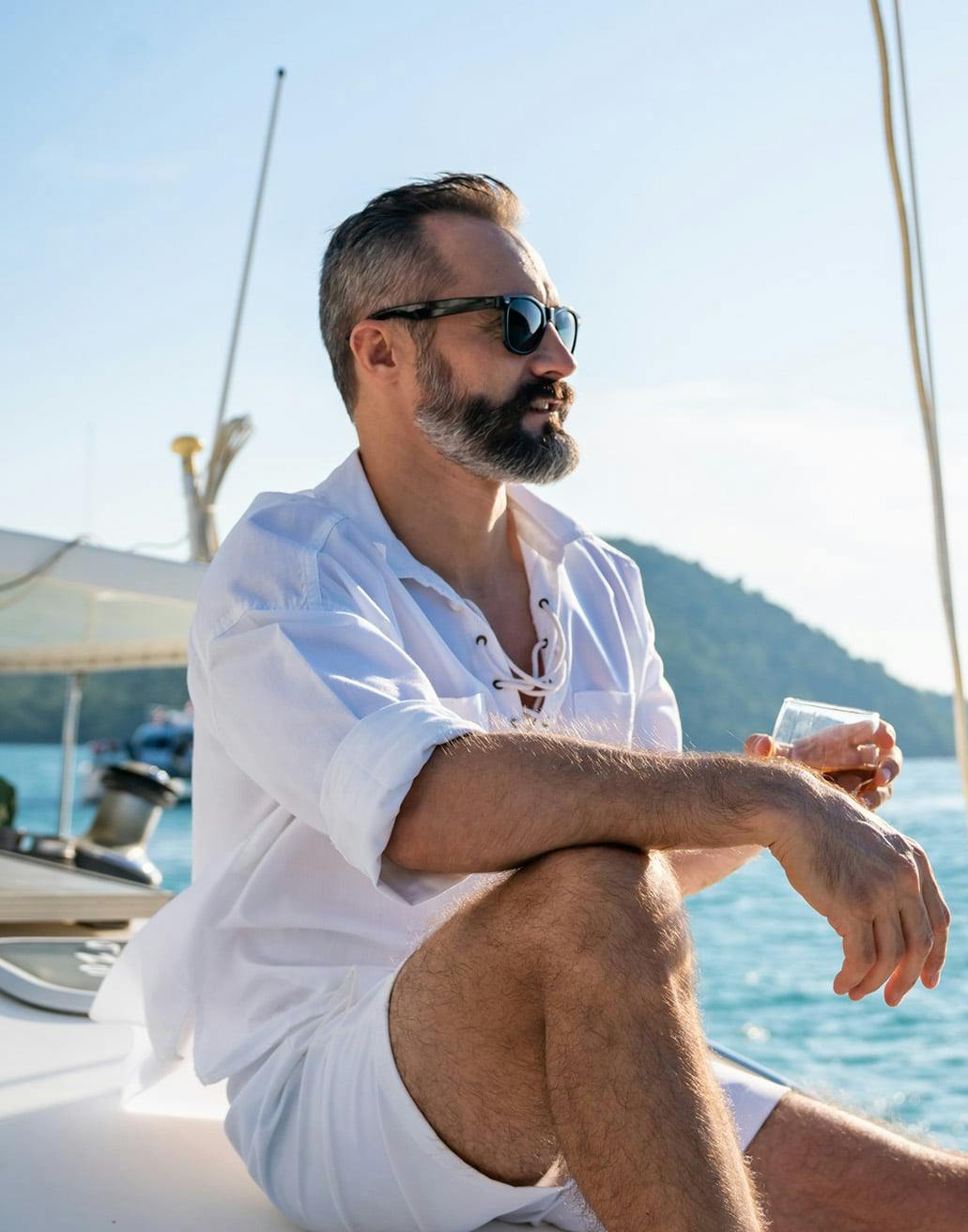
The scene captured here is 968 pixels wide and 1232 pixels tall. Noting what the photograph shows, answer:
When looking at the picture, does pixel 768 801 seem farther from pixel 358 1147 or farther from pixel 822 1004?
pixel 822 1004

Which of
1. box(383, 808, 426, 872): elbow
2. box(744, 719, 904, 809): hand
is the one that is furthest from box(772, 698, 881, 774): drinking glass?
box(383, 808, 426, 872): elbow

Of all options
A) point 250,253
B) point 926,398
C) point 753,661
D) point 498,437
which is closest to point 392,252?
point 498,437

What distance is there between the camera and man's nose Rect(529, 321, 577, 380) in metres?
2.21

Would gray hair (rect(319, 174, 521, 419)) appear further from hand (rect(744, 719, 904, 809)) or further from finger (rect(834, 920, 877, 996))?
finger (rect(834, 920, 877, 996))

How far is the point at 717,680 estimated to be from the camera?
6078 centimetres

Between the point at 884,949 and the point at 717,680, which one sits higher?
the point at 884,949

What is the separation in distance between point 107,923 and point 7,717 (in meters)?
57.5

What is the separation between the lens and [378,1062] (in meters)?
1.55

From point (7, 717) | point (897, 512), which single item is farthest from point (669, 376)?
point (7, 717)

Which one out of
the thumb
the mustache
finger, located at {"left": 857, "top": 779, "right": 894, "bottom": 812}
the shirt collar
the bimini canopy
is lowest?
the bimini canopy

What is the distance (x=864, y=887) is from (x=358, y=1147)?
0.64 metres

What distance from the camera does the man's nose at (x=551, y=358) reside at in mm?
2211

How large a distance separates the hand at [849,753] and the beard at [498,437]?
1.86 feet

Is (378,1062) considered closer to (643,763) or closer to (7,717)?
(643,763)
